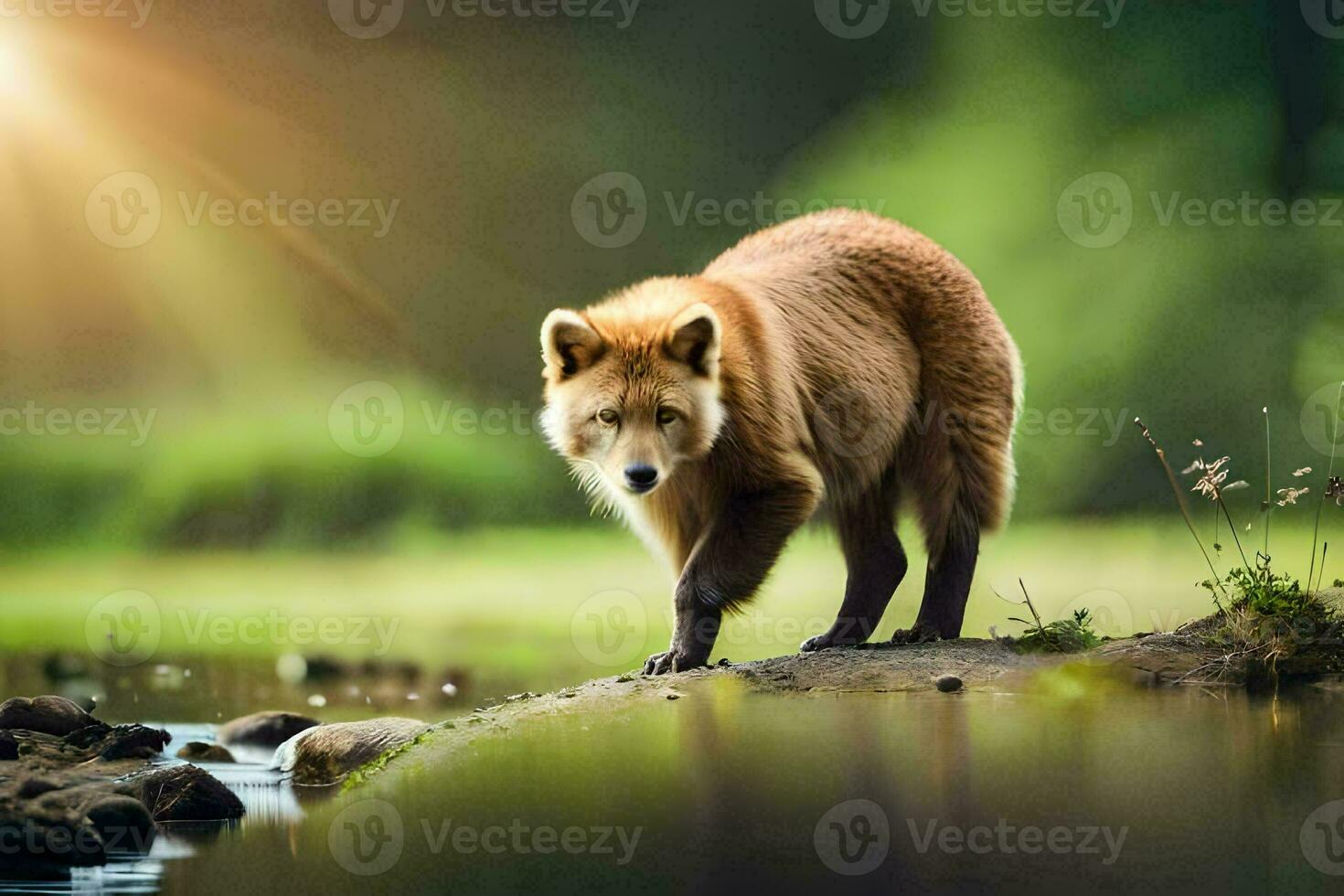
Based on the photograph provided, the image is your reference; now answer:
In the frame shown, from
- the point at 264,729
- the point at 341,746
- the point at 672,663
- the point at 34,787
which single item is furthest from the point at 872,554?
the point at 34,787

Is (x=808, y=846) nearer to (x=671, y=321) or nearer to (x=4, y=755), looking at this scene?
(x=671, y=321)

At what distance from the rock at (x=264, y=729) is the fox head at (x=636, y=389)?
189cm

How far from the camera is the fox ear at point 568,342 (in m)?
5.26

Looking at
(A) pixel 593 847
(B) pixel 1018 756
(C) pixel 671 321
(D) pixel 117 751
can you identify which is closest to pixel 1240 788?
(B) pixel 1018 756

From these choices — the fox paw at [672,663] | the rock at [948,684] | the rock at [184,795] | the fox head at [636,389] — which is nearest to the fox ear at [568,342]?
the fox head at [636,389]

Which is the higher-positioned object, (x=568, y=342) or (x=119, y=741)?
(x=568, y=342)

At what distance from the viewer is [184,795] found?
458 centimetres

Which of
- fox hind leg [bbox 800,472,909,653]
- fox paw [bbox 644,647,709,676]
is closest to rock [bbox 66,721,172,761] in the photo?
fox paw [bbox 644,647,709,676]

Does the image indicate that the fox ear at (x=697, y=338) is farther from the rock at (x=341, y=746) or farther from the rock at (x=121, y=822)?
the rock at (x=121, y=822)

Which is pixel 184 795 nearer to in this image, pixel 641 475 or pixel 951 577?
pixel 641 475

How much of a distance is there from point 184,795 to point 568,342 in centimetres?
196

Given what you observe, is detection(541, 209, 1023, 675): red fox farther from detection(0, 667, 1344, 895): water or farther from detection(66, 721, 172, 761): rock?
detection(66, 721, 172, 761): rock

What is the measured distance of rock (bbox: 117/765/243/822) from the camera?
4562mm

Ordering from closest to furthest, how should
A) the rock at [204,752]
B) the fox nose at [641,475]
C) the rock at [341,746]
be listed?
1. the fox nose at [641,475]
2. the rock at [341,746]
3. the rock at [204,752]
